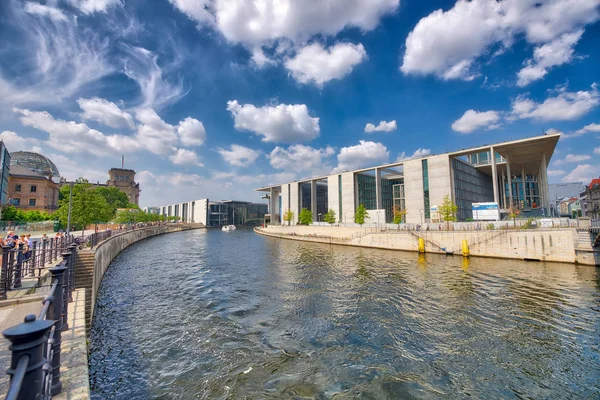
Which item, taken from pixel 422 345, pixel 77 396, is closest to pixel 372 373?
pixel 422 345

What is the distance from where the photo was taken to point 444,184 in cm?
5975

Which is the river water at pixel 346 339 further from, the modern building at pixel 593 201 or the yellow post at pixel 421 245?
the modern building at pixel 593 201

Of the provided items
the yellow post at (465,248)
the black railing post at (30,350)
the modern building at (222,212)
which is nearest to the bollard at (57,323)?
the black railing post at (30,350)

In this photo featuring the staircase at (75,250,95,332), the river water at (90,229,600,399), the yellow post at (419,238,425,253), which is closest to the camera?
the river water at (90,229,600,399)

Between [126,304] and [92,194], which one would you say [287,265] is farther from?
[92,194]

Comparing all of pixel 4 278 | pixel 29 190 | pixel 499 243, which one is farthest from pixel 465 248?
pixel 29 190

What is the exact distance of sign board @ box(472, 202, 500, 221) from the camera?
4616cm

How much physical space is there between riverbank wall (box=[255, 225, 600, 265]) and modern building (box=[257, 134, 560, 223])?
18201 mm

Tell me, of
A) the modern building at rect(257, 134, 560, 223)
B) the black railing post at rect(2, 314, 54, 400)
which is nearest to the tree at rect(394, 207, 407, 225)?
the modern building at rect(257, 134, 560, 223)

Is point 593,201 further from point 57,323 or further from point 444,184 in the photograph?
point 57,323

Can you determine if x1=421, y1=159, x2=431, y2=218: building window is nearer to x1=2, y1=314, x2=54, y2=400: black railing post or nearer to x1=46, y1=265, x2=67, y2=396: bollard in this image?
x1=46, y1=265, x2=67, y2=396: bollard

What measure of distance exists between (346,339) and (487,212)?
4662 cm

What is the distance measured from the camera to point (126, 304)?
1584 cm

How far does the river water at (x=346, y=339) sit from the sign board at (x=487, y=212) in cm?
2675
